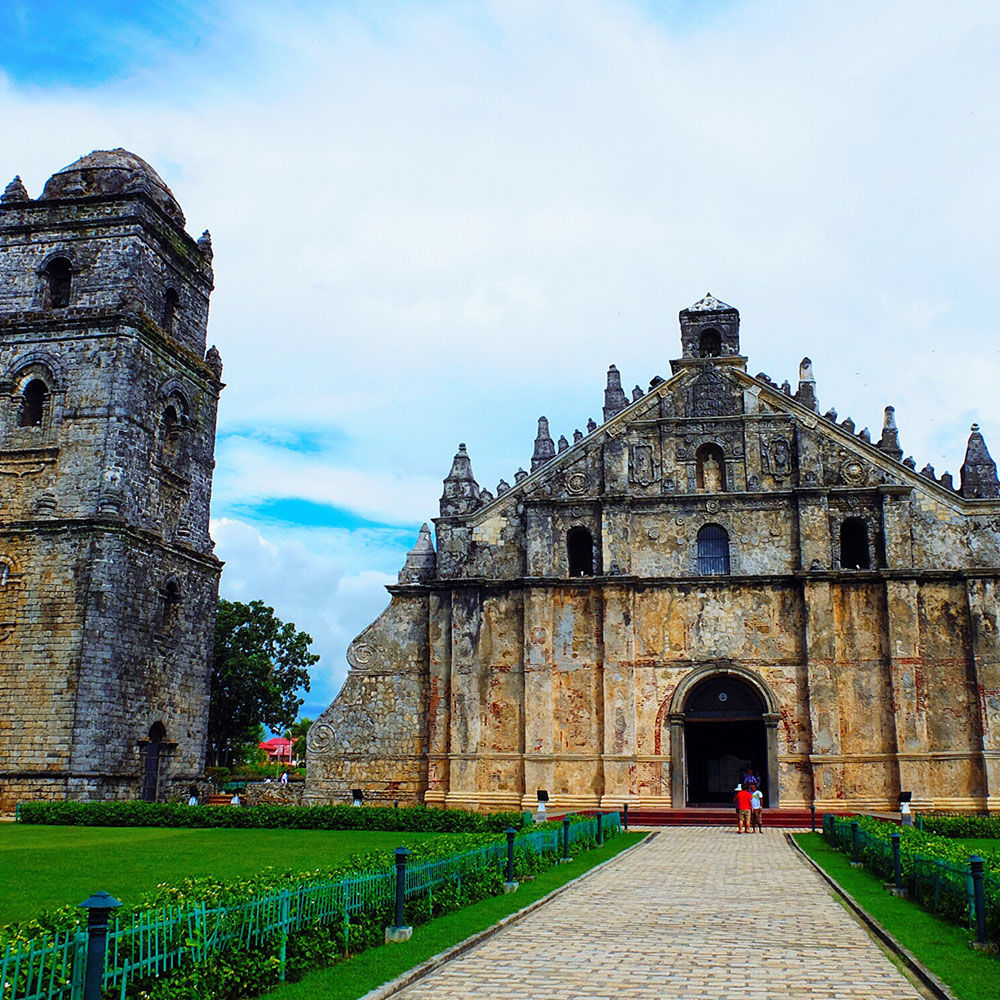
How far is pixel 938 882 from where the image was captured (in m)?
13.8

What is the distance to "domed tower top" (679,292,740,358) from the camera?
3597 centimetres

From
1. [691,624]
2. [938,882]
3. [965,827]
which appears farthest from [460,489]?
[938,882]

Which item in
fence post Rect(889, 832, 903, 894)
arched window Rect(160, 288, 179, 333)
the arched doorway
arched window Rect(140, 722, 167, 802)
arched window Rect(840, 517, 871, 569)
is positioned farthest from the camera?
arched window Rect(160, 288, 179, 333)

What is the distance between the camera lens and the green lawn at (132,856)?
1489 centimetres

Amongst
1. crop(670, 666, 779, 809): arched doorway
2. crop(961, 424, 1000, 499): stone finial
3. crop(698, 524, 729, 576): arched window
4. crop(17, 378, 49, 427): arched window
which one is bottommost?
crop(670, 666, 779, 809): arched doorway

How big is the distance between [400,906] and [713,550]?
2321 centimetres

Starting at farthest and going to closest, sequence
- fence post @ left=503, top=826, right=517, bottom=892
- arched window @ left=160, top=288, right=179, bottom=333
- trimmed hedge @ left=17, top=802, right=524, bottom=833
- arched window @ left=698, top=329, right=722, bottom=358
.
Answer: arched window @ left=160, top=288, right=179, bottom=333 < arched window @ left=698, top=329, right=722, bottom=358 < trimmed hedge @ left=17, top=802, right=524, bottom=833 < fence post @ left=503, top=826, right=517, bottom=892

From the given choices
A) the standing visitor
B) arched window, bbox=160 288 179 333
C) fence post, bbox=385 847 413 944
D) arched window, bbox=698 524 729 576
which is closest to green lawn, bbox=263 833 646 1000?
fence post, bbox=385 847 413 944

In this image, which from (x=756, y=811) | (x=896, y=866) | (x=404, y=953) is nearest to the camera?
(x=404, y=953)

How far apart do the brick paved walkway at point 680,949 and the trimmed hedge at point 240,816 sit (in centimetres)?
1025

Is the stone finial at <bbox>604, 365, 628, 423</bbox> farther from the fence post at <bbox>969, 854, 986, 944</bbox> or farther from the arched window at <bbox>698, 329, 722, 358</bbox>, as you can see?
the fence post at <bbox>969, 854, 986, 944</bbox>

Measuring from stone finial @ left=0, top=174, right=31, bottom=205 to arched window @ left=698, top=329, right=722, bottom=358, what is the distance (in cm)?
2370

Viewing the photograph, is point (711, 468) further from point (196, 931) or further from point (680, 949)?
point (196, 931)

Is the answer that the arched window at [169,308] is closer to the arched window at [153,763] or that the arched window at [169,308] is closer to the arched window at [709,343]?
the arched window at [153,763]
